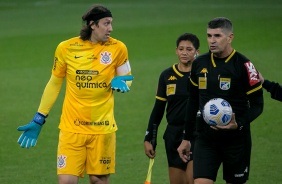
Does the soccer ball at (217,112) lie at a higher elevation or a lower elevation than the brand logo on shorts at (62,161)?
higher

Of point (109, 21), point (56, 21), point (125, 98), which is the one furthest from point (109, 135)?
point (56, 21)

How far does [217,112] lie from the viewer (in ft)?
31.4

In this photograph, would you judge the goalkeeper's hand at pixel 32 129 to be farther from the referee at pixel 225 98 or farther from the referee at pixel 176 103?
the referee at pixel 225 98

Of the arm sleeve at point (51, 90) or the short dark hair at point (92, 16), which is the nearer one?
the short dark hair at point (92, 16)

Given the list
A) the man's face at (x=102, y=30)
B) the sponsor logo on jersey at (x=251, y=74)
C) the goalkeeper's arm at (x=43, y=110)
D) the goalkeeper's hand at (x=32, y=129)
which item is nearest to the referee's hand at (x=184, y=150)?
the sponsor logo on jersey at (x=251, y=74)

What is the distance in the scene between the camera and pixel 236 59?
9.86 m

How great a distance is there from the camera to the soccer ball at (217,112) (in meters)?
9.59

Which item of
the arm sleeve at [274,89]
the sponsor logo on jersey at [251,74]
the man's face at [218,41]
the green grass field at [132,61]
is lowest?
the green grass field at [132,61]

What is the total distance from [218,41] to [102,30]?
1453 millimetres

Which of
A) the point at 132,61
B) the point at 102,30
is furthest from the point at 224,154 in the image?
the point at 132,61

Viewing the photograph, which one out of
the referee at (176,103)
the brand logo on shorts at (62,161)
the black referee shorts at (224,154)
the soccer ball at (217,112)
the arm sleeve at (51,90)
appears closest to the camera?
the soccer ball at (217,112)

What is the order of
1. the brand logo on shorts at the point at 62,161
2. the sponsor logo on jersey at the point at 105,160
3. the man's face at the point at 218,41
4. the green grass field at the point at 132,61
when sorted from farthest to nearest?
1. the green grass field at the point at 132,61
2. the sponsor logo on jersey at the point at 105,160
3. the brand logo on shorts at the point at 62,161
4. the man's face at the point at 218,41

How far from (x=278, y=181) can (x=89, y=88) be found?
398 centimetres

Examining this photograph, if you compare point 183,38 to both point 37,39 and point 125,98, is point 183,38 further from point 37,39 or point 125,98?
point 37,39
